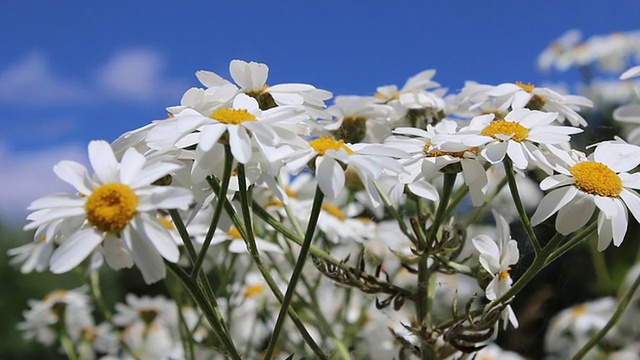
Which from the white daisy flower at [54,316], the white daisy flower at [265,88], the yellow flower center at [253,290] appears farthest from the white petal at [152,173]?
the white daisy flower at [54,316]

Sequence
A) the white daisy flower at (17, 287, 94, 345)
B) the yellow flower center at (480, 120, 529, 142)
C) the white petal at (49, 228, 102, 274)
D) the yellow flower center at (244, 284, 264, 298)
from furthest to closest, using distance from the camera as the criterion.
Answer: the white daisy flower at (17, 287, 94, 345)
the yellow flower center at (244, 284, 264, 298)
the yellow flower center at (480, 120, 529, 142)
the white petal at (49, 228, 102, 274)

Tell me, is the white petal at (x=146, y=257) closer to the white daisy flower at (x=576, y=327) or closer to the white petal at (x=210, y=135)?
the white petal at (x=210, y=135)

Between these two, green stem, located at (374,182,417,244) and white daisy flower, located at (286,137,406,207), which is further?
green stem, located at (374,182,417,244)

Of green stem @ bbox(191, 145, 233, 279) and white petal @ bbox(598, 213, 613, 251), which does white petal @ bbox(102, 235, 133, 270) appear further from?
white petal @ bbox(598, 213, 613, 251)

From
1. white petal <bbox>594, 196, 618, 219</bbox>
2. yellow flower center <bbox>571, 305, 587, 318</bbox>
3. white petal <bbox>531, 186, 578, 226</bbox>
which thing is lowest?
yellow flower center <bbox>571, 305, 587, 318</bbox>

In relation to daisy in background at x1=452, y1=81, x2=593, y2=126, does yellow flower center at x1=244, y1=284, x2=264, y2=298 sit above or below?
below

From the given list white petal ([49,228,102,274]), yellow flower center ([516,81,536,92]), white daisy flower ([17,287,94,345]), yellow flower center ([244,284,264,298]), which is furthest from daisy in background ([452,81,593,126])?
white daisy flower ([17,287,94,345])
